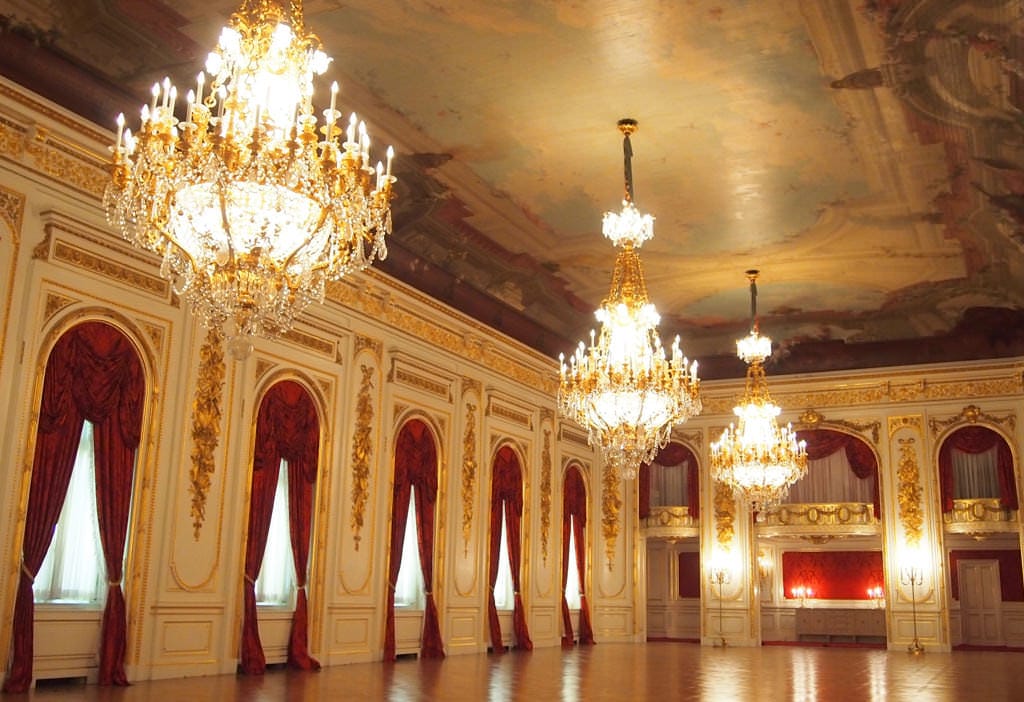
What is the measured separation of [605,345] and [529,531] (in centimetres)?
648

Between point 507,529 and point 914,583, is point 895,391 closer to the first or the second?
point 914,583

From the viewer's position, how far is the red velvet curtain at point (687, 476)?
17062mm

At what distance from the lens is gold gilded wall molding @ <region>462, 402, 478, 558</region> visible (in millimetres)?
12945

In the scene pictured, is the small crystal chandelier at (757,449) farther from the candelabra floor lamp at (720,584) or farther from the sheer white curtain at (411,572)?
the sheer white curtain at (411,572)

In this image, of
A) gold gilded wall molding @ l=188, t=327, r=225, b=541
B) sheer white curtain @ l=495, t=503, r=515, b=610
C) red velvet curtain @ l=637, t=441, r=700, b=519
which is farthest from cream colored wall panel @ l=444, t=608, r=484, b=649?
red velvet curtain @ l=637, t=441, r=700, b=519

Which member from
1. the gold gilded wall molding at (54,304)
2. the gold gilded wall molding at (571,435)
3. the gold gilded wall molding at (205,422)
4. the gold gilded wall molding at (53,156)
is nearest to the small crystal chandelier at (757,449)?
the gold gilded wall molding at (571,435)

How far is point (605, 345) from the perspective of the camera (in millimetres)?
8578

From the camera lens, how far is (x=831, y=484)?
1667 centimetres

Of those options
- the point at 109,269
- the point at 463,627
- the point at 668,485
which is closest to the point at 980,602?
the point at 668,485

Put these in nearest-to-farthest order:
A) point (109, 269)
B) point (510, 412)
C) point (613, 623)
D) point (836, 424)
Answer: point (109, 269) → point (510, 412) → point (836, 424) → point (613, 623)

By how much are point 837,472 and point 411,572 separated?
8.11m

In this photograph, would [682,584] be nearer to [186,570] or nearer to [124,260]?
[186,570]

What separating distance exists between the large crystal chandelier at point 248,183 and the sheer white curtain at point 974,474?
42.3 ft

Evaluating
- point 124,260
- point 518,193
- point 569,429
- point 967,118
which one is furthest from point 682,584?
point 124,260
